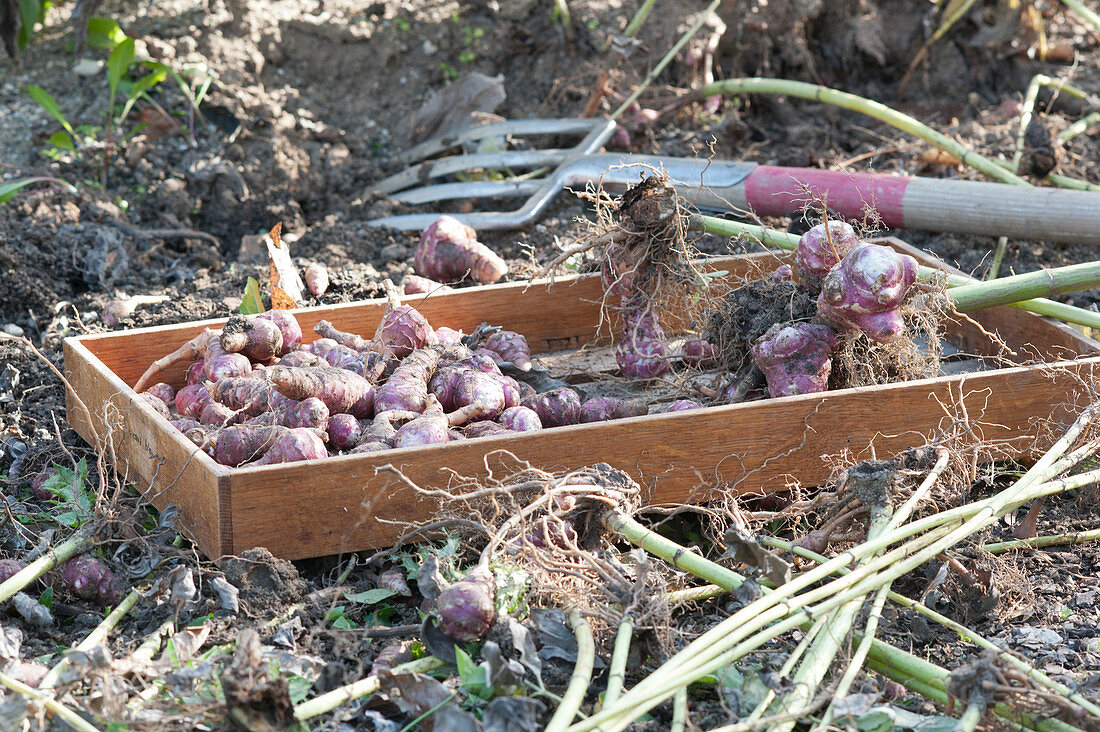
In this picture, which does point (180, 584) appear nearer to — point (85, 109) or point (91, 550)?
point (91, 550)

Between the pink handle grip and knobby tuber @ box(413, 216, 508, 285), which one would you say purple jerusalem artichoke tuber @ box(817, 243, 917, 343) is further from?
knobby tuber @ box(413, 216, 508, 285)

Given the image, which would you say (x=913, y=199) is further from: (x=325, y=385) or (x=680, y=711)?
(x=680, y=711)

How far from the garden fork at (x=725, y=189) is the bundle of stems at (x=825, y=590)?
938 mm

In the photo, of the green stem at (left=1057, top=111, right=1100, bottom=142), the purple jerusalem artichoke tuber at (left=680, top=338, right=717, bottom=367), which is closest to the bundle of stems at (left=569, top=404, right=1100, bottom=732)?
the purple jerusalem artichoke tuber at (left=680, top=338, right=717, bottom=367)

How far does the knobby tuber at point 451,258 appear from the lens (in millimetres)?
3596

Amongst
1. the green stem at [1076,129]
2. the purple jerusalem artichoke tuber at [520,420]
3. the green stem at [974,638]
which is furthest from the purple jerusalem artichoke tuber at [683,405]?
the green stem at [1076,129]

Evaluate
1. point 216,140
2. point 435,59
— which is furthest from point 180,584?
point 435,59

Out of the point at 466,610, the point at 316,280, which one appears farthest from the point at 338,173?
the point at 466,610

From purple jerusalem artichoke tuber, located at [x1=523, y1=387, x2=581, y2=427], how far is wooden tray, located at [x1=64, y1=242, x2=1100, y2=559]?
1.05 feet

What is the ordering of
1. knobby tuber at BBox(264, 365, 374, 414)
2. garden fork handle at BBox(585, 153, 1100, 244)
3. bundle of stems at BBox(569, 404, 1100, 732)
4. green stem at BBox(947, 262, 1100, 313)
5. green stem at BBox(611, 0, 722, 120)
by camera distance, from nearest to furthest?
1. bundle of stems at BBox(569, 404, 1100, 732)
2. knobby tuber at BBox(264, 365, 374, 414)
3. green stem at BBox(947, 262, 1100, 313)
4. garden fork handle at BBox(585, 153, 1100, 244)
5. green stem at BBox(611, 0, 722, 120)

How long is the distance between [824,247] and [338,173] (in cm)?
281

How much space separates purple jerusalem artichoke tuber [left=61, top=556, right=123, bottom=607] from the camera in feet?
7.25

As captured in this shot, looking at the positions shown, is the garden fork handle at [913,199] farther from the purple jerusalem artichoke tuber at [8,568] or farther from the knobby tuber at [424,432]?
the purple jerusalem artichoke tuber at [8,568]

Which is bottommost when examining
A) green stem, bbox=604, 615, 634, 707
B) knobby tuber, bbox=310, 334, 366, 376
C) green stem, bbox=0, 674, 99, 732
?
green stem, bbox=0, 674, 99, 732
